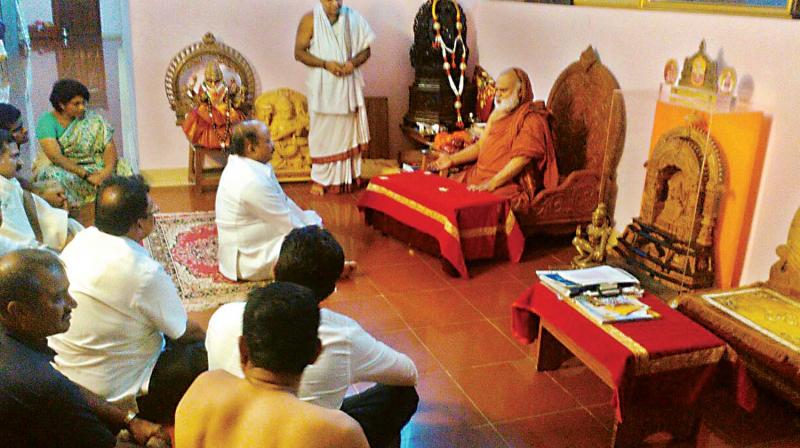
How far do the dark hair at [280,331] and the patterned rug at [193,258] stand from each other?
298 centimetres

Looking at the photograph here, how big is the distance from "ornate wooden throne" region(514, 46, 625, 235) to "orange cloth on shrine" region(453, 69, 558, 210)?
11 centimetres

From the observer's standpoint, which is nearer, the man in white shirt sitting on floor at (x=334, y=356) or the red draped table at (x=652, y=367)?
the man in white shirt sitting on floor at (x=334, y=356)

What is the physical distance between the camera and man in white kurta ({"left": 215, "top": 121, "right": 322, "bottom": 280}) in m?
4.54

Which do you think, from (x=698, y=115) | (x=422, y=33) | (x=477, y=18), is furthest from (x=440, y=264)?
(x=477, y=18)

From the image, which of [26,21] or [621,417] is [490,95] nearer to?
[621,417]

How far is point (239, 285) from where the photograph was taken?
4.85m

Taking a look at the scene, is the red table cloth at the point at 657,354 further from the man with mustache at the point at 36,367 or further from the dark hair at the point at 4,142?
the dark hair at the point at 4,142

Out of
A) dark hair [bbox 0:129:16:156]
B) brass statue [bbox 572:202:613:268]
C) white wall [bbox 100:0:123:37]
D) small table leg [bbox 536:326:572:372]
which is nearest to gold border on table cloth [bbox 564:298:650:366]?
small table leg [bbox 536:326:572:372]

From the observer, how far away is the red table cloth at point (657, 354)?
3043mm

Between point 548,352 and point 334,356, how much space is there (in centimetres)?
188

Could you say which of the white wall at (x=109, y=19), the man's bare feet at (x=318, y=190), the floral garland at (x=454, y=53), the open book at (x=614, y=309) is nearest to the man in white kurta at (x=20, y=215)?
the open book at (x=614, y=309)

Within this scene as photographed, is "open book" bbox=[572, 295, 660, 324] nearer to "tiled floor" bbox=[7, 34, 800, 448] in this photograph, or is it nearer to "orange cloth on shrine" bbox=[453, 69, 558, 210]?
"tiled floor" bbox=[7, 34, 800, 448]

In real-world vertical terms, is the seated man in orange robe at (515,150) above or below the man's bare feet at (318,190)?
above

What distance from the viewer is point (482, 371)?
3.80m
